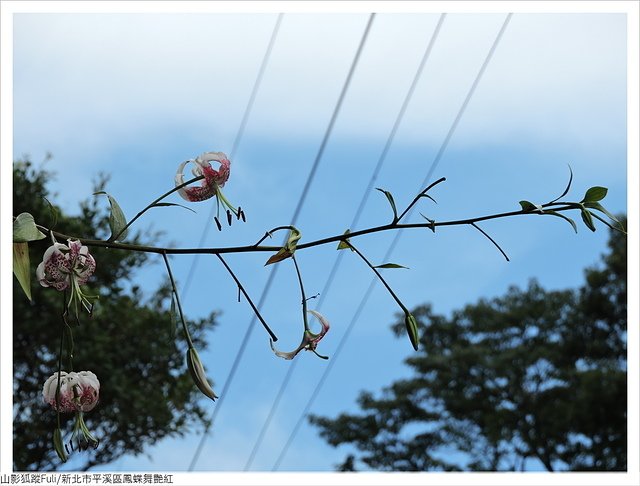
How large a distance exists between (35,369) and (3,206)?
1741 mm

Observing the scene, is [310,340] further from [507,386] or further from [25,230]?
[507,386]

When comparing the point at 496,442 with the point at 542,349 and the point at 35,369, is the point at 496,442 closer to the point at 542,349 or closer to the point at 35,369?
the point at 542,349

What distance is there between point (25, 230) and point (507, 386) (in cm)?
409

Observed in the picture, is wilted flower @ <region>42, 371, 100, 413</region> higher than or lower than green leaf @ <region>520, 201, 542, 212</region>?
lower

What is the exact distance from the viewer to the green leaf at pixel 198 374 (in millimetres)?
277

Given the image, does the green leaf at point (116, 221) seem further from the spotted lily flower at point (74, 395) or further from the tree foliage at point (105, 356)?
the tree foliage at point (105, 356)

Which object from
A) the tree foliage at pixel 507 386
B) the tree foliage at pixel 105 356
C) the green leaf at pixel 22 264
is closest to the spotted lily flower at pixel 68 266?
the green leaf at pixel 22 264

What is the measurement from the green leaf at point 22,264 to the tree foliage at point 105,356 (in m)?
1.73

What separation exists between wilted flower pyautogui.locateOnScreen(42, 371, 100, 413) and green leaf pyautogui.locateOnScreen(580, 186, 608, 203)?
19cm

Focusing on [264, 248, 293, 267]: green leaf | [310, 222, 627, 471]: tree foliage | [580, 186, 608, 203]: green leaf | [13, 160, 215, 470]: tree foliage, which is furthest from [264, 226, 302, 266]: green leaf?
[310, 222, 627, 471]: tree foliage

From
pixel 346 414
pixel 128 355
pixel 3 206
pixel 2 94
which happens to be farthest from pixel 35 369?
pixel 346 414

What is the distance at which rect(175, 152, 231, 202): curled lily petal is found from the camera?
1.10 feet

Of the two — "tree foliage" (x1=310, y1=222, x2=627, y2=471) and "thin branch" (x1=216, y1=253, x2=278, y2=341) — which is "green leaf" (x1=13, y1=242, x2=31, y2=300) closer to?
"thin branch" (x1=216, y1=253, x2=278, y2=341)

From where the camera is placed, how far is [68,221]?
2.05 meters
